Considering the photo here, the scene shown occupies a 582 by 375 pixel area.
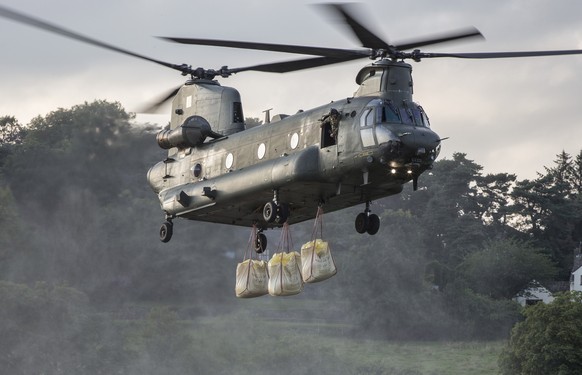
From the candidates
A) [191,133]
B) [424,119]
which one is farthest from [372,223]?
[191,133]

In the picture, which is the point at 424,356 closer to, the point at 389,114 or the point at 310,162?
the point at 310,162

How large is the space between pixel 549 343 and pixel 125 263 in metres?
20.8

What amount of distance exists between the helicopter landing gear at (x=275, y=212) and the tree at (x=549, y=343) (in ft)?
115

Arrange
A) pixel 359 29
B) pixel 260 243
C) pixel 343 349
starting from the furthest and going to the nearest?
pixel 343 349
pixel 260 243
pixel 359 29

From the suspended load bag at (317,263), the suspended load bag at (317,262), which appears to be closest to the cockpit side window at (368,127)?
the suspended load bag at (317,262)

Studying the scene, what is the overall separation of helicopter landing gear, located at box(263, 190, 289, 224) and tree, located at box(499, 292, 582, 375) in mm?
35007

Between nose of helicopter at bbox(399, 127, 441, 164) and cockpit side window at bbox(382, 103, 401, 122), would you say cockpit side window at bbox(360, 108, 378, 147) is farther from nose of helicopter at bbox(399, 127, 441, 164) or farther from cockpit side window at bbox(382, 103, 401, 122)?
nose of helicopter at bbox(399, 127, 441, 164)

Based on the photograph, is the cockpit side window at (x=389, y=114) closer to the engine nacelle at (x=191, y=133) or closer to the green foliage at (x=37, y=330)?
the engine nacelle at (x=191, y=133)

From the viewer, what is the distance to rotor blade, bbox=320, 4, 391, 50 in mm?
30516

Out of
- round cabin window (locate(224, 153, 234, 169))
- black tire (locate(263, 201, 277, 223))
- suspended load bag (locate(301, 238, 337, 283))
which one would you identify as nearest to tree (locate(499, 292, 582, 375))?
suspended load bag (locate(301, 238, 337, 283))

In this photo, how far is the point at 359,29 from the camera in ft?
105

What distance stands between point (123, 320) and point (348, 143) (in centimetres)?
3732

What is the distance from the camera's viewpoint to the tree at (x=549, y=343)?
66.6 meters

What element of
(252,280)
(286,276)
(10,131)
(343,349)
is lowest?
(286,276)
